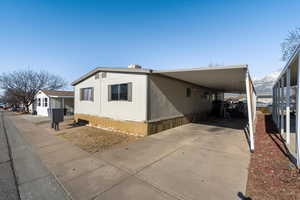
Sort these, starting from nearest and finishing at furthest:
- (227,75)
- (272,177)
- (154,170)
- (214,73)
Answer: (272,177)
(154,170)
(214,73)
(227,75)

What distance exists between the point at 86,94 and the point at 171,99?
22.1 ft

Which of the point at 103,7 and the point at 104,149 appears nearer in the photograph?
the point at 104,149

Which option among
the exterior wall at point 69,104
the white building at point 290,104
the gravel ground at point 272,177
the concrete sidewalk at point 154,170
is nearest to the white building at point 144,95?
the white building at point 290,104

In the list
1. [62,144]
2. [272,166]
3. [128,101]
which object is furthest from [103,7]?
[272,166]

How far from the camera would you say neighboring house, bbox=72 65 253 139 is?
6.29 m

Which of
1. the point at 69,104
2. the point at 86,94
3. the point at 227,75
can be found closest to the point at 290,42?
the point at 227,75

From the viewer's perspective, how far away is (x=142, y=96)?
251 inches

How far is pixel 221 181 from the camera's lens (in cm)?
267

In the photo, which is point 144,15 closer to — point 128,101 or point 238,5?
→ point 238,5

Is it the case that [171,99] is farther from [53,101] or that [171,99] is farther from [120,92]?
[53,101]

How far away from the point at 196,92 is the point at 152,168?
28.5ft

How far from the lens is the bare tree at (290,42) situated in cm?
1259

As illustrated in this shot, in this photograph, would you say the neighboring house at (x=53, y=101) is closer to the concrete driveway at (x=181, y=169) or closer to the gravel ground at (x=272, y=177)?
the concrete driveway at (x=181, y=169)

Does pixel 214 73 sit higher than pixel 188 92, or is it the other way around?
pixel 214 73
